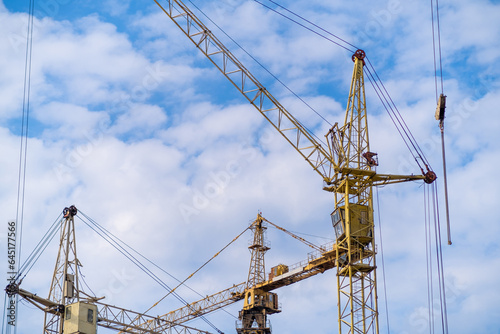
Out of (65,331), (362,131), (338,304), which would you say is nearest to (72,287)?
(65,331)

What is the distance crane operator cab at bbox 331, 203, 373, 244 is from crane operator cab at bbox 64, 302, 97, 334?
27842 mm

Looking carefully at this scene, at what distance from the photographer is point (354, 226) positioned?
330ft

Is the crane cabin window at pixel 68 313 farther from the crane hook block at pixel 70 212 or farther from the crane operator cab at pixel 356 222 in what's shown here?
the crane operator cab at pixel 356 222

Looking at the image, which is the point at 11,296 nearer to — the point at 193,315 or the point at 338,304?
the point at 338,304

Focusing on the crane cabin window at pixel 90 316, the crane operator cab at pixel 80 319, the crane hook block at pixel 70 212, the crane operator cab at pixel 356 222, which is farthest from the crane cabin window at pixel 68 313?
the crane operator cab at pixel 356 222

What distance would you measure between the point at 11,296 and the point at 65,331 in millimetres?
6738

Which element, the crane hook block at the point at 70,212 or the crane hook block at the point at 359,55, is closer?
the crane hook block at the point at 70,212

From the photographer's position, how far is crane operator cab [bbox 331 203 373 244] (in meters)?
100

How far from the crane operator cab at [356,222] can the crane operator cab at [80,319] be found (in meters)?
27.8

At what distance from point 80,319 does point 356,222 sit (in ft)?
102

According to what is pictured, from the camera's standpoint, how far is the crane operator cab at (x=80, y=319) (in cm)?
9738

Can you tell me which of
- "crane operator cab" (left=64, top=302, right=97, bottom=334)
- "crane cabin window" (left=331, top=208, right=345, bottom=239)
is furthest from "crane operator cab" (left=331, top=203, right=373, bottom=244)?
"crane operator cab" (left=64, top=302, right=97, bottom=334)

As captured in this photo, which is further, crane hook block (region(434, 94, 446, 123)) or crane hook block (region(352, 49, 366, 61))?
crane hook block (region(352, 49, 366, 61))

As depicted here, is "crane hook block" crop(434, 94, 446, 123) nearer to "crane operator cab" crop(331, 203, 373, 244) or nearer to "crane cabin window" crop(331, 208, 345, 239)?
"crane operator cab" crop(331, 203, 373, 244)
